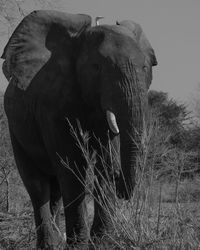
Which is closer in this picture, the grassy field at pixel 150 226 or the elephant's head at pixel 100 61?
the grassy field at pixel 150 226

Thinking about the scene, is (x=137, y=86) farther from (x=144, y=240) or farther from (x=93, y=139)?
(x=144, y=240)

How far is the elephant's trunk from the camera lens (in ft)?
14.8

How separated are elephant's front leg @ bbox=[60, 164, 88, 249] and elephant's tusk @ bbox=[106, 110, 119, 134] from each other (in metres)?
0.72

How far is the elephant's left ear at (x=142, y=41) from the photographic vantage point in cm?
573

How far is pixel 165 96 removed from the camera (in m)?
34.0

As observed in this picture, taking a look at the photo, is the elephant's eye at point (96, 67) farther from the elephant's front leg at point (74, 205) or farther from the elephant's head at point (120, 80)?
the elephant's front leg at point (74, 205)

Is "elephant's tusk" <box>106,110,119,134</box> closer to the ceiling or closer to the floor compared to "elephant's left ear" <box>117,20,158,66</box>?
closer to the floor

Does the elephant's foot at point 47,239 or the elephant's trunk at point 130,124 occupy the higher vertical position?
the elephant's trunk at point 130,124

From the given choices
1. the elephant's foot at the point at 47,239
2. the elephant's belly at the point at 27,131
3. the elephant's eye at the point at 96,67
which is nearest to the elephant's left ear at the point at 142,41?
the elephant's eye at the point at 96,67

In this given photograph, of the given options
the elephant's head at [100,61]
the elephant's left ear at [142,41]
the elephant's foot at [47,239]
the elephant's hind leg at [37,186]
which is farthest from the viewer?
the elephant's hind leg at [37,186]

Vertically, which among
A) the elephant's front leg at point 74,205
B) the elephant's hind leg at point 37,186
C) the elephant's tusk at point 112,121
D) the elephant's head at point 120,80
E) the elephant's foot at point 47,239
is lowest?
the elephant's foot at point 47,239

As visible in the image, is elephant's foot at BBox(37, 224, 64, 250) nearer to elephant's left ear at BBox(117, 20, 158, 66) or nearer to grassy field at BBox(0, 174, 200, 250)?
elephant's left ear at BBox(117, 20, 158, 66)

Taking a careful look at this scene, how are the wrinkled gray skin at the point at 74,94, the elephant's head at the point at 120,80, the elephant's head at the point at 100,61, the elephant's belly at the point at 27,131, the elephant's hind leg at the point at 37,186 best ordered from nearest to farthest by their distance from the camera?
the elephant's head at the point at 120,80, the elephant's head at the point at 100,61, the wrinkled gray skin at the point at 74,94, the elephant's belly at the point at 27,131, the elephant's hind leg at the point at 37,186

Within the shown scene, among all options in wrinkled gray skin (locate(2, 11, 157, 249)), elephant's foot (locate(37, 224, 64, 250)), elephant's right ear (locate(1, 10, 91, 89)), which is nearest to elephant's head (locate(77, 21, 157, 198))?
wrinkled gray skin (locate(2, 11, 157, 249))
